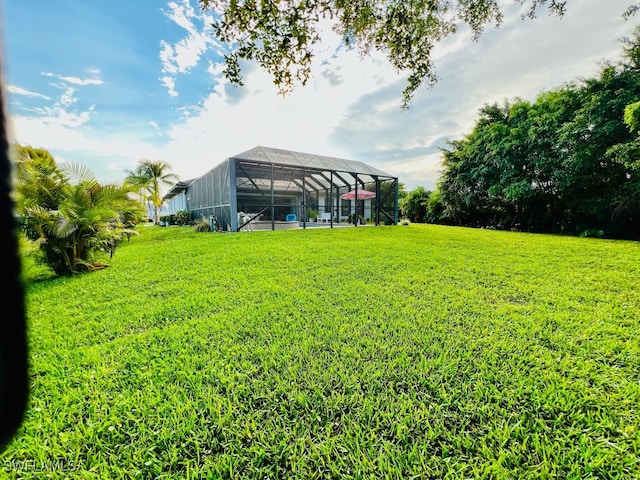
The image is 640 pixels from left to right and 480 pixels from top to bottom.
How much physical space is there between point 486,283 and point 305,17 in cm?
532

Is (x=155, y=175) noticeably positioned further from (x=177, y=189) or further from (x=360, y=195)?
(x=360, y=195)

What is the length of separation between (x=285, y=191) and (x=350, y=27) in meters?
16.5

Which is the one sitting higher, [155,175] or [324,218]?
[155,175]

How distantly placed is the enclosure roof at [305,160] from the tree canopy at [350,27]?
8292 millimetres

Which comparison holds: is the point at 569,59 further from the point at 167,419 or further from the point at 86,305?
the point at 86,305

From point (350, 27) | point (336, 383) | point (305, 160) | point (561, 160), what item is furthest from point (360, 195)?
point (336, 383)

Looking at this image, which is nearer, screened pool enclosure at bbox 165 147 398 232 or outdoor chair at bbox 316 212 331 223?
screened pool enclosure at bbox 165 147 398 232

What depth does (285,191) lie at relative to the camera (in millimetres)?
21000

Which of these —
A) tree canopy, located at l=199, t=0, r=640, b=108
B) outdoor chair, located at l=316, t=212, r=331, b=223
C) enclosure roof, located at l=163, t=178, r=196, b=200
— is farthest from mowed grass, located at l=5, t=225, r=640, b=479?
enclosure roof, located at l=163, t=178, r=196, b=200

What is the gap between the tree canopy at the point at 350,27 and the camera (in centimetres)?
407

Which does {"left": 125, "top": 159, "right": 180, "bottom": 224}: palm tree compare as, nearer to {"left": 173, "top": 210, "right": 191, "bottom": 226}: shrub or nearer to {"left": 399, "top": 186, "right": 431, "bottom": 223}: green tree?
{"left": 173, "top": 210, "right": 191, "bottom": 226}: shrub

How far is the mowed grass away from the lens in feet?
5.32

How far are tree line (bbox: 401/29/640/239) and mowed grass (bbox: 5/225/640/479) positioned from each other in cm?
1118

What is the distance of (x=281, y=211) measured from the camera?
21172 mm
